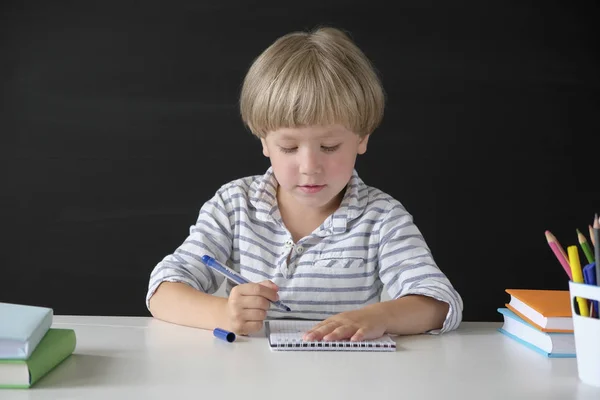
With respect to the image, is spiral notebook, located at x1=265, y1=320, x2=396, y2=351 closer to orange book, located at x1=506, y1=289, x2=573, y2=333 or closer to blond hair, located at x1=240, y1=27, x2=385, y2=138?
orange book, located at x1=506, y1=289, x2=573, y2=333

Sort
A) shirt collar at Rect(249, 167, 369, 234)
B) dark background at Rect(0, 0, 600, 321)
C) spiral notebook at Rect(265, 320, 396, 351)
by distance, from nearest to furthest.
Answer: spiral notebook at Rect(265, 320, 396, 351)
shirt collar at Rect(249, 167, 369, 234)
dark background at Rect(0, 0, 600, 321)

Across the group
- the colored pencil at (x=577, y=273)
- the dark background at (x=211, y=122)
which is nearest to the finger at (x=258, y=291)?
the colored pencil at (x=577, y=273)

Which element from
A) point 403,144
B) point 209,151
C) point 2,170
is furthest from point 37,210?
point 403,144

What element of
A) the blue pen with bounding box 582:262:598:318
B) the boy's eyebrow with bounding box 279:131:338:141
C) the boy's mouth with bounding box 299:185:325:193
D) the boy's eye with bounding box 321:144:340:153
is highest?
the boy's eyebrow with bounding box 279:131:338:141

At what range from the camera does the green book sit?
103 centimetres

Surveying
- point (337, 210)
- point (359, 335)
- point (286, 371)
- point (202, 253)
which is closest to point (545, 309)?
point (359, 335)

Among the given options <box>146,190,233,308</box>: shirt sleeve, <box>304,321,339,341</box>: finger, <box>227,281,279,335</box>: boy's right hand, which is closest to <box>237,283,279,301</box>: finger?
<box>227,281,279,335</box>: boy's right hand

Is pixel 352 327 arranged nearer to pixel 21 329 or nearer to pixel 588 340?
pixel 588 340

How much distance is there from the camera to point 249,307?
1336 mm

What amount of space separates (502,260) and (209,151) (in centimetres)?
96

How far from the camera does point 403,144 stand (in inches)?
103

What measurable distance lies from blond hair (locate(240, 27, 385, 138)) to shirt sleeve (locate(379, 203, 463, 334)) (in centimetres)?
19

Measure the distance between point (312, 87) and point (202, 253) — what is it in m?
0.38

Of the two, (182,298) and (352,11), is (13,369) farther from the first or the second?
(352,11)
